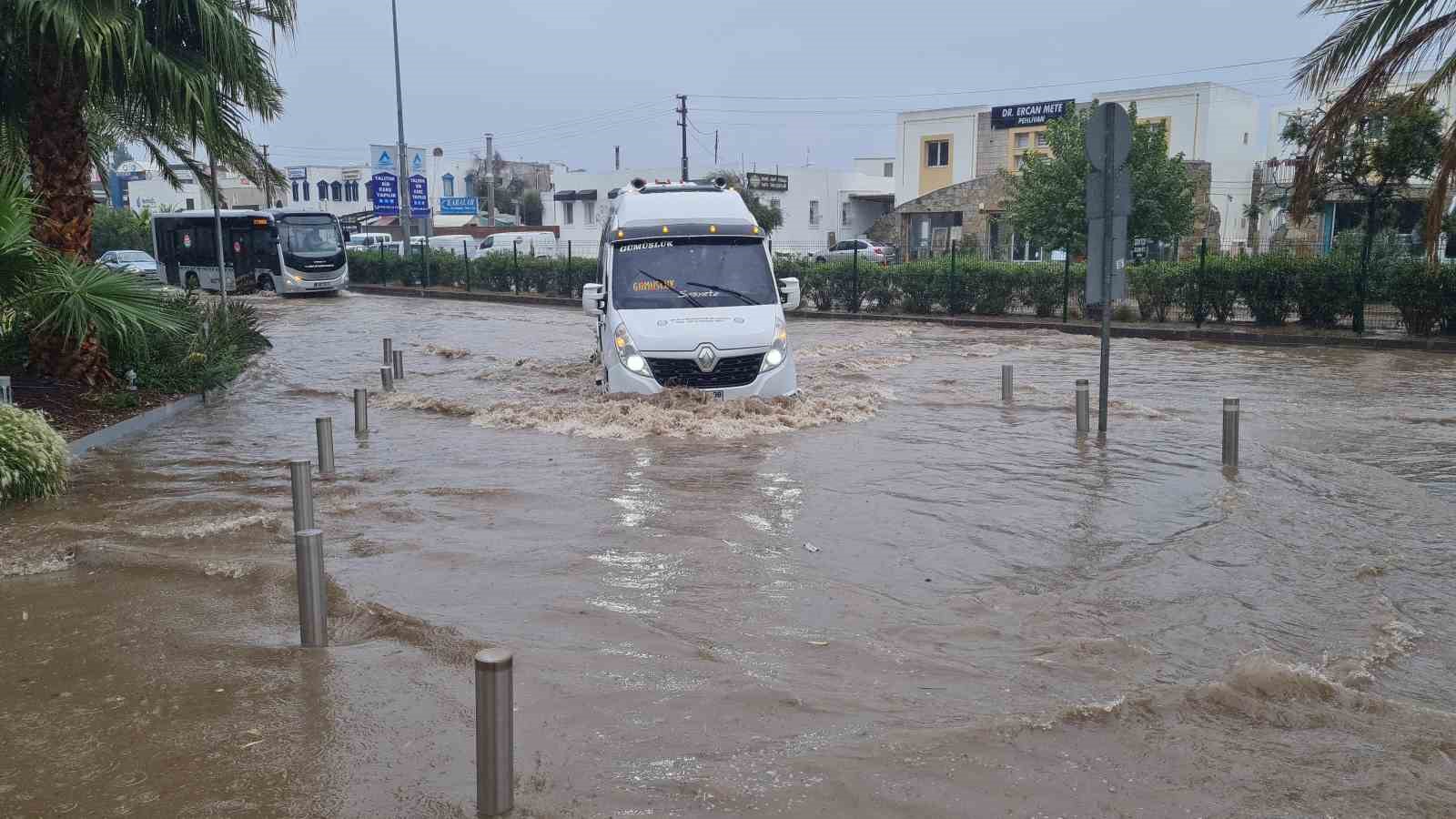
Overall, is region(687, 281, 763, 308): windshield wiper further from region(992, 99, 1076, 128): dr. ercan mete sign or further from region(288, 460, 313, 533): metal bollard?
region(992, 99, 1076, 128): dr. ercan mete sign

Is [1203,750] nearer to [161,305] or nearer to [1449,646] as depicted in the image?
[1449,646]

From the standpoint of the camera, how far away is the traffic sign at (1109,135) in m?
9.88

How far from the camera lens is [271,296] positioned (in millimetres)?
36156

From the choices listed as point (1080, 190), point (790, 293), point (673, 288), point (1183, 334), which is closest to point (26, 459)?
point (673, 288)

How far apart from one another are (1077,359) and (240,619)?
15.4m

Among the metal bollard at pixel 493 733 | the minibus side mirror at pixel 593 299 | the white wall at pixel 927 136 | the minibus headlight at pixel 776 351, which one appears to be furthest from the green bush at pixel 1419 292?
the white wall at pixel 927 136

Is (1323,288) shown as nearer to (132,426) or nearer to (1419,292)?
(1419,292)

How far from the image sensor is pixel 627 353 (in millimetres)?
12047

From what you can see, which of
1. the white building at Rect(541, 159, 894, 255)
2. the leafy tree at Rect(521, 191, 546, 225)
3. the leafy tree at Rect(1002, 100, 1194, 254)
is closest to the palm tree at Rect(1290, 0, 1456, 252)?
the leafy tree at Rect(1002, 100, 1194, 254)

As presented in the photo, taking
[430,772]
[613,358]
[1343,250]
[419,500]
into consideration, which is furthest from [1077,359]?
[430,772]

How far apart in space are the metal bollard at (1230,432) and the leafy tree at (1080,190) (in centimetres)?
2059

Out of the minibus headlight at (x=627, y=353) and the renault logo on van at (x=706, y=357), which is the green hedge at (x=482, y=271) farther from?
the renault logo on van at (x=706, y=357)

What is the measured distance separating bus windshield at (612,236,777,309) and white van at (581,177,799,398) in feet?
0.03

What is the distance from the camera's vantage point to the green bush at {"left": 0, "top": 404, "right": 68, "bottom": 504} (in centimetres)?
838
